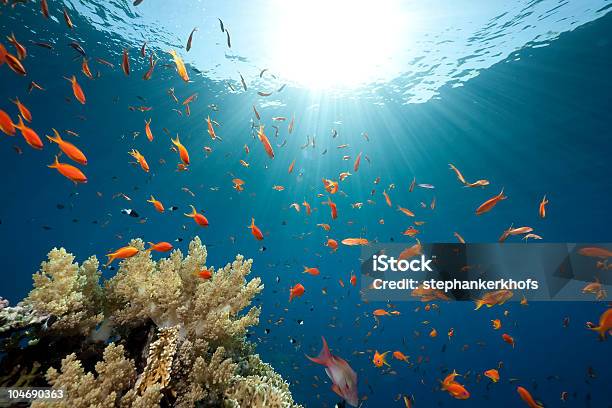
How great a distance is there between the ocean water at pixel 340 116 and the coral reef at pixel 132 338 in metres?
4.06

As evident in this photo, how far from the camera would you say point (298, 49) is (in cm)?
1833

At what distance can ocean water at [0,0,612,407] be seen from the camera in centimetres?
1575

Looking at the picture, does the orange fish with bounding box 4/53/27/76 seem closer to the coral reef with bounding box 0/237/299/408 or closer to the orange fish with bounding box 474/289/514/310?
the coral reef with bounding box 0/237/299/408

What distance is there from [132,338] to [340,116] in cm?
2379

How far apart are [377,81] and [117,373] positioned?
69.6ft

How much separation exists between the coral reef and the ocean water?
4056 millimetres

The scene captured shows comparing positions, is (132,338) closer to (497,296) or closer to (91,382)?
(91,382)

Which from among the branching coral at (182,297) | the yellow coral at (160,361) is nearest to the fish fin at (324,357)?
the branching coral at (182,297)

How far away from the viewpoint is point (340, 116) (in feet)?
82.9

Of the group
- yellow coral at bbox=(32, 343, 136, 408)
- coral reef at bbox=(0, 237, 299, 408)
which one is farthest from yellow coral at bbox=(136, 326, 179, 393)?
yellow coral at bbox=(32, 343, 136, 408)

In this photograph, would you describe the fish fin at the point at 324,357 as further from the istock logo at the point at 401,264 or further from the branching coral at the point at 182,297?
the istock logo at the point at 401,264

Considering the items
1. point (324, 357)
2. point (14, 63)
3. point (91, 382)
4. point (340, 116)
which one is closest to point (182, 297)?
point (91, 382)

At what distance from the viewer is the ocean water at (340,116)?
15750 millimetres

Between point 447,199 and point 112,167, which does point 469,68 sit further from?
point 112,167
